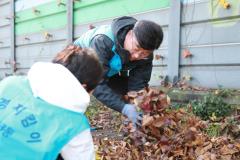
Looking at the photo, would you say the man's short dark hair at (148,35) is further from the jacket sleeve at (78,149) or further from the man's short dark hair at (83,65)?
the jacket sleeve at (78,149)

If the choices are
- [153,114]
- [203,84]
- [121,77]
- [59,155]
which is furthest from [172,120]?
[203,84]

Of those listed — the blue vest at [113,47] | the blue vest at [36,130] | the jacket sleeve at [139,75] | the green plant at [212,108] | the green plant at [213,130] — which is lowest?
the green plant at [213,130]

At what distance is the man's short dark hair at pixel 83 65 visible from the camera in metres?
2.08

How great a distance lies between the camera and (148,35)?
119 inches

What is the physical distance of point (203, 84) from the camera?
5316 mm

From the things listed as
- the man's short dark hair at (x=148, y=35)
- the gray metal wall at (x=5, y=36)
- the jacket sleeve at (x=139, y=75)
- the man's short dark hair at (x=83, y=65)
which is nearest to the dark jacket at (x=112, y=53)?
the jacket sleeve at (x=139, y=75)

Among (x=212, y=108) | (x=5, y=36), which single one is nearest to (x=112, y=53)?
(x=212, y=108)

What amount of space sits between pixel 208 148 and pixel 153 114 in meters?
0.55

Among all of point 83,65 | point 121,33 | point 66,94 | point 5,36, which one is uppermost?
point 5,36

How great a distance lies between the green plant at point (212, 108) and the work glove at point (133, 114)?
1449mm

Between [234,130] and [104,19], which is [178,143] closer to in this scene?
[234,130]

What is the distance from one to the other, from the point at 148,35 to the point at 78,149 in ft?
4.26

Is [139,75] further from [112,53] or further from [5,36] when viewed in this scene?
[5,36]

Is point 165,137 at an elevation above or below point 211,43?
below
